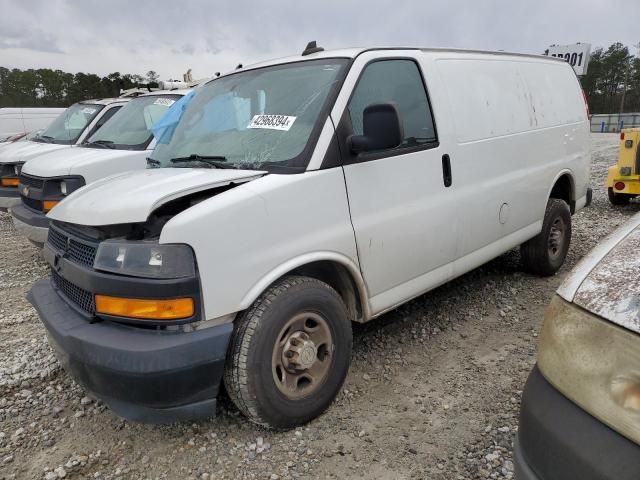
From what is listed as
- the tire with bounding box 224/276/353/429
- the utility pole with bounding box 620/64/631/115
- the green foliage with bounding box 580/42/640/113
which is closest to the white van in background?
the tire with bounding box 224/276/353/429

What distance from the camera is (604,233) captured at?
6602 millimetres

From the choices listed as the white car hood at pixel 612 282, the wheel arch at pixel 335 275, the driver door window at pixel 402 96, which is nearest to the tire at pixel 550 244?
the driver door window at pixel 402 96

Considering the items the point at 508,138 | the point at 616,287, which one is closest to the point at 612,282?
the point at 616,287

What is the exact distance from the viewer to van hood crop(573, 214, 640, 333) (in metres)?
1.36

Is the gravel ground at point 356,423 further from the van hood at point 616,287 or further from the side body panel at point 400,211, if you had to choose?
the van hood at point 616,287

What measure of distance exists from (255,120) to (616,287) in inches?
86.0

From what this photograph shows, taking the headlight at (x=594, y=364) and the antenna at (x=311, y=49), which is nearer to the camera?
the headlight at (x=594, y=364)

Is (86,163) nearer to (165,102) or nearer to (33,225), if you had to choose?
(33,225)

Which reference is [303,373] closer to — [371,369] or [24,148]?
[371,369]

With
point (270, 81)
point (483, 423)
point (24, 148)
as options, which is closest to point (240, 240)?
point (270, 81)

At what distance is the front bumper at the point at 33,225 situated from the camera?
5.03 m

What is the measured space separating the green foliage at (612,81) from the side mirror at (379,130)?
5337cm

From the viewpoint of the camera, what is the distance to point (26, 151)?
7.05m

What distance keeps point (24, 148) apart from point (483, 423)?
748 cm
